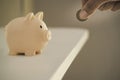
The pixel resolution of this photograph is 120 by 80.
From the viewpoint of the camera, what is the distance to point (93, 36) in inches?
50.8

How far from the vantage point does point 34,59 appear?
518 millimetres

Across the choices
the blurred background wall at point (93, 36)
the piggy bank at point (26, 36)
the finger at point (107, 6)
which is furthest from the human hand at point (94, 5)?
the blurred background wall at point (93, 36)

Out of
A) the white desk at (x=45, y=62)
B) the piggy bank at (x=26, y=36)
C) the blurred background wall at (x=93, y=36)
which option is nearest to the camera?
the white desk at (x=45, y=62)

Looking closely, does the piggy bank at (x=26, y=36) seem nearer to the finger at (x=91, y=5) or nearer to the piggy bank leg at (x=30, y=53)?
the piggy bank leg at (x=30, y=53)

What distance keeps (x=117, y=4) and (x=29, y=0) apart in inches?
30.9

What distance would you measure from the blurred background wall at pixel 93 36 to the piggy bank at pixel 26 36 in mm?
720

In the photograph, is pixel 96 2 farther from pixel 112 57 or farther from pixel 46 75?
pixel 112 57

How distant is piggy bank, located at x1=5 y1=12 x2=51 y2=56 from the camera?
555mm

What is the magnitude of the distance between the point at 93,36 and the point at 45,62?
0.83 metres

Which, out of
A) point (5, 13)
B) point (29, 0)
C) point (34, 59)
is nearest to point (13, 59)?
point (34, 59)

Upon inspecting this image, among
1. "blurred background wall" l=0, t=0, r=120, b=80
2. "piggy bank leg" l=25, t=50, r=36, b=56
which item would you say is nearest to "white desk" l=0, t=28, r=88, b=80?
"piggy bank leg" l=25, t=50, r=36, b=56

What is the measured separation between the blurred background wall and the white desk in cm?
58

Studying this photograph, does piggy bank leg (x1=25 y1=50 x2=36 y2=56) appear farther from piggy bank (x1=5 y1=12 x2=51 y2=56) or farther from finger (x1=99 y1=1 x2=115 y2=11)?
finger (x1=99 y1=1 x2=115 y2=11)

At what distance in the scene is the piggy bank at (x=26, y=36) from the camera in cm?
56
